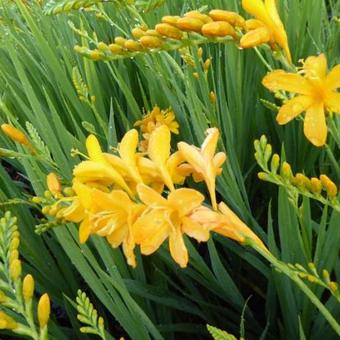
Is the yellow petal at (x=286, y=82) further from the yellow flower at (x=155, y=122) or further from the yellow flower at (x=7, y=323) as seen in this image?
the yellow flower at (x=155, y=122)

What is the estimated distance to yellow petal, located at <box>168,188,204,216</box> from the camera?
1.74 ft

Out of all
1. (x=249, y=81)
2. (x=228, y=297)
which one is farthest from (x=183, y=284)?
(x=249, y=81)

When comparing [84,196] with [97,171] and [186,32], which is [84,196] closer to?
[97,171]

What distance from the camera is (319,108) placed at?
1.91 feet

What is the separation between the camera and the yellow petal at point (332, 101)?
1.89 feet

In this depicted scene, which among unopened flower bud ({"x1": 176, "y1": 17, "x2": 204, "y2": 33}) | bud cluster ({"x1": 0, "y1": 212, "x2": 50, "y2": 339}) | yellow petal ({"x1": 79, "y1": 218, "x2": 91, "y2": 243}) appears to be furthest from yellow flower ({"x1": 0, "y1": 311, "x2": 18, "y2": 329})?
unopened flower bud ({"x1": 176, "y1": 17, "x2": 204, "y2": 33})

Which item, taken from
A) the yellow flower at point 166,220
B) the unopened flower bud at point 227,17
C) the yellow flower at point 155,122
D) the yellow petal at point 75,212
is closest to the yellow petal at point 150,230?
the yellow flower at point 166,220

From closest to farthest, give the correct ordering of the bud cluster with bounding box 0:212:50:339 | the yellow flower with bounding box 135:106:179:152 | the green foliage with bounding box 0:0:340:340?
the bud cluster with bounding box 0:212:50:339 → the green foliage with bounding box 0:0:340:340 → the yellow flower with bounding box 135:106:179:152

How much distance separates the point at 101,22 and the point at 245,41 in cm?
130

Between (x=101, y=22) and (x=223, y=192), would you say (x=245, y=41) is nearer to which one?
(x=223, y=192)

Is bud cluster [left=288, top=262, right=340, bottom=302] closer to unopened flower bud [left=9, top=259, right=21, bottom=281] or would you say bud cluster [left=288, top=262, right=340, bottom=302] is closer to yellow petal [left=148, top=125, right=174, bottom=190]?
yellow petal [left=148, top=125, right=174, bottom=190]

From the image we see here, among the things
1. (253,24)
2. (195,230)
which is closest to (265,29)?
(253,24)

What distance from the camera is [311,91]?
1.96ft

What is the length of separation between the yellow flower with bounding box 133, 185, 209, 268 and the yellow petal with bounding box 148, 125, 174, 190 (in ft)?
0.16
